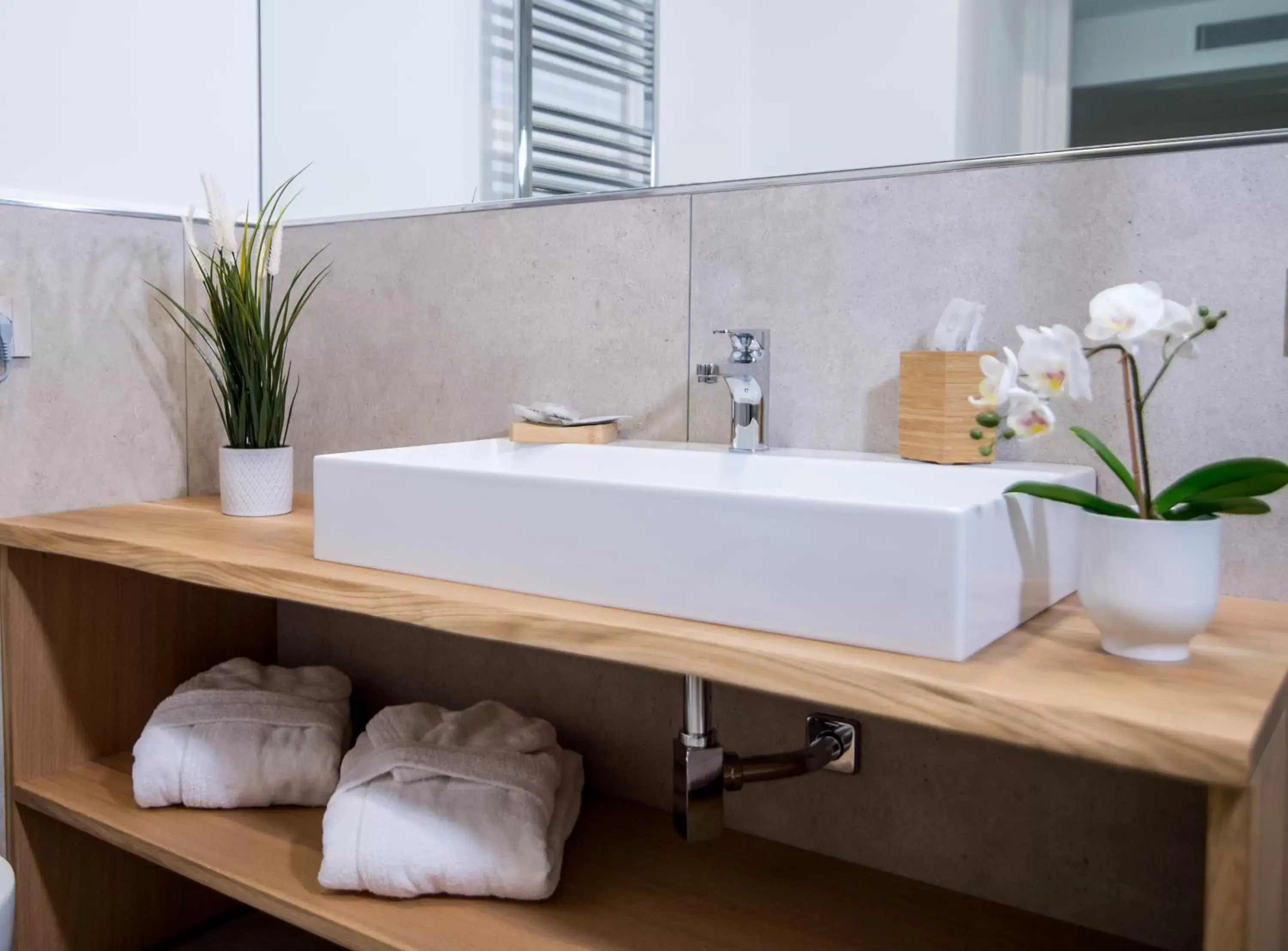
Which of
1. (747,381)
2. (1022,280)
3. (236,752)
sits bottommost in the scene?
(236,752)

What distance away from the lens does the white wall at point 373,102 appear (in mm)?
1799

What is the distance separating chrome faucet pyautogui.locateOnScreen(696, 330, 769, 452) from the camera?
1.35 metres

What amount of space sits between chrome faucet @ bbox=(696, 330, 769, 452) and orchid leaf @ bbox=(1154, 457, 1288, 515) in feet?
1.84

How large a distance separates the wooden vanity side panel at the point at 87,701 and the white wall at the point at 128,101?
2.02ft

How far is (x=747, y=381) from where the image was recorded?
1.36 metres

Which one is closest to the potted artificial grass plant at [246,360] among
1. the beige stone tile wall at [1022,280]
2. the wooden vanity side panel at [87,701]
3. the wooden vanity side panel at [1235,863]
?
the wooden vanity side panel at [87,701]

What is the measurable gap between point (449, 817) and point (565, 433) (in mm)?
519

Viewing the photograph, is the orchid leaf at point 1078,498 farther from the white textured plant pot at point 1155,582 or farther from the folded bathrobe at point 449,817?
the folded bathrobe at point 449,817

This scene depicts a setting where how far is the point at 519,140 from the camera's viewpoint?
1.73 metres

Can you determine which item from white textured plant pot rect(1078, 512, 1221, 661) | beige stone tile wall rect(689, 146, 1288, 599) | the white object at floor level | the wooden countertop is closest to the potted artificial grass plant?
the wooden countertop

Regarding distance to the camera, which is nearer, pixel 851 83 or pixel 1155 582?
pixel 1155 582

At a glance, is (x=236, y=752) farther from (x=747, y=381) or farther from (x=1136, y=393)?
(x=1136, y=393)

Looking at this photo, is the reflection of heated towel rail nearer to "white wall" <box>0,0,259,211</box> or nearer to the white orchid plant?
"white wall" <box>0,0,259,211</box>

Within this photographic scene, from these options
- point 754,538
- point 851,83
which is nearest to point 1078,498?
point 754,538
